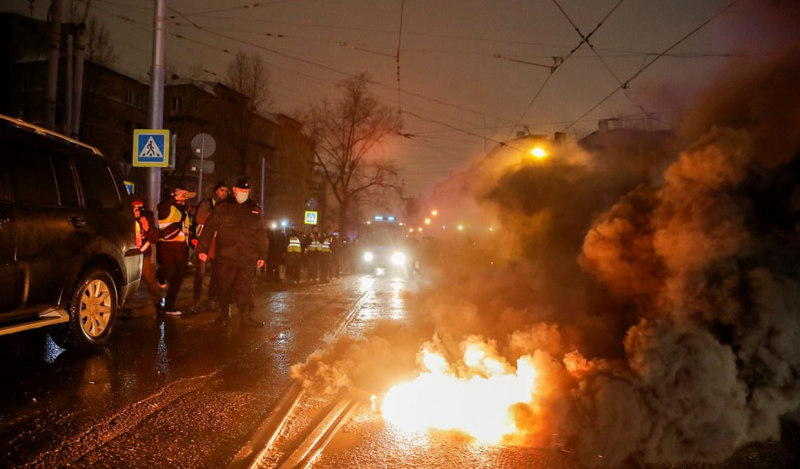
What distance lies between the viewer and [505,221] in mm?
7629

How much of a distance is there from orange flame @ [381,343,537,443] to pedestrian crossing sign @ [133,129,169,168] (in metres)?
7.53

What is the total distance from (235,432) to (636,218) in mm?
3318

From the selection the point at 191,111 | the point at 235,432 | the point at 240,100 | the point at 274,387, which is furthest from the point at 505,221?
the point at 191,111

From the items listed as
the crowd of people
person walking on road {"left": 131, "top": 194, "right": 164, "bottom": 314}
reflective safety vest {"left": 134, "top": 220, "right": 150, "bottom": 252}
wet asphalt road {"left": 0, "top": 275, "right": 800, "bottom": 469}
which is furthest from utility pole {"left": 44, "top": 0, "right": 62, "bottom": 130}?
wet asphalt road {"left": 0, "top": 275, "right": 800, "bottom": 469}

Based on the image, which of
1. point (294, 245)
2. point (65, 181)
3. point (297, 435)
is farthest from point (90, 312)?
point (294, 245)

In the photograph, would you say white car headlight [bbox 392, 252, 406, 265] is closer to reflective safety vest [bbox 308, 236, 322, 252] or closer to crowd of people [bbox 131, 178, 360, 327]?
reflective safety vest [bbox 308, 236, 322, 252]

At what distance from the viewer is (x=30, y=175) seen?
4891 millimetres

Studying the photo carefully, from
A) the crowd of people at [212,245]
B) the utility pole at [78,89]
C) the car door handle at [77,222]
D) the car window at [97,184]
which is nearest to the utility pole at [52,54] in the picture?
the utility pole at [78,89]

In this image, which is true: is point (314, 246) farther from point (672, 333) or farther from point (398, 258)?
point (672, 333)

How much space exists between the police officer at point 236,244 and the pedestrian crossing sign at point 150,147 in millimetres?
3804

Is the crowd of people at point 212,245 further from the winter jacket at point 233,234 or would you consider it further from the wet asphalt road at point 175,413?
the wet asphalt road at point 175,413

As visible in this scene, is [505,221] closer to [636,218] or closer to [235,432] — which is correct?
[636,218]

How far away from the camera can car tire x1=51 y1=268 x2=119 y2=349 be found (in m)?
5.35

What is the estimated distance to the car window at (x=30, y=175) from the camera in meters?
4.68
